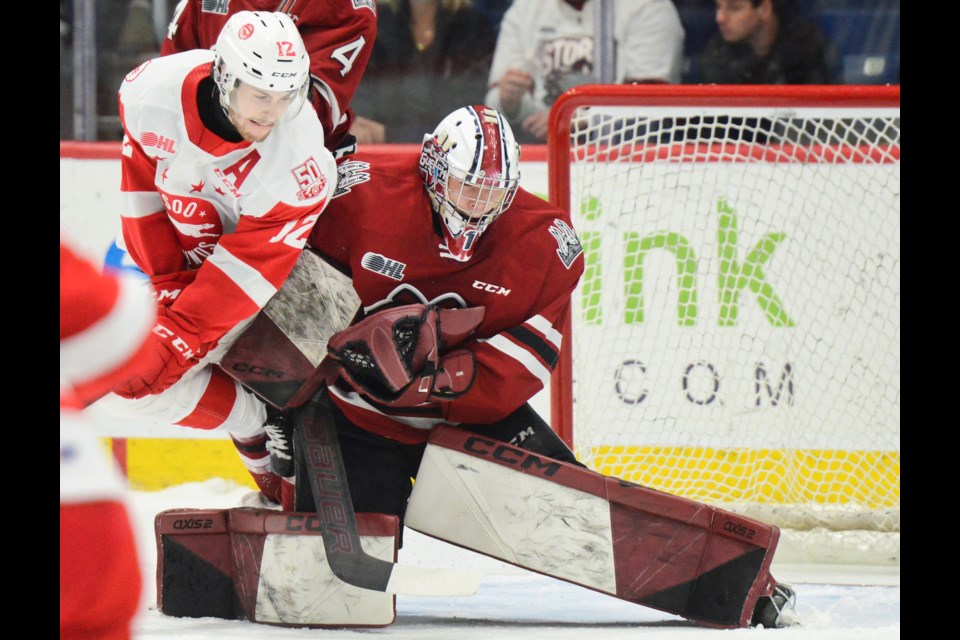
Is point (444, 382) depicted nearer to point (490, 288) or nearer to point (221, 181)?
point (490, 288)

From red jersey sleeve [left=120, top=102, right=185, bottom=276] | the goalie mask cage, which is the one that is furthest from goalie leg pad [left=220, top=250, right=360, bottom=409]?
the goalie mask cage

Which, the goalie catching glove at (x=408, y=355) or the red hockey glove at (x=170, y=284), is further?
the red hockey glove at (x=170, y=284)

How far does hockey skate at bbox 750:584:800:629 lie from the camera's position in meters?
2.30

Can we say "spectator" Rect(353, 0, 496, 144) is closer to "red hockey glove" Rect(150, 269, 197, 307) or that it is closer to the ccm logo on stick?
"red hockey glove" Rect(150, 269, 197, 307)

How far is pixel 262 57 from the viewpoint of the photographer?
2.09 m

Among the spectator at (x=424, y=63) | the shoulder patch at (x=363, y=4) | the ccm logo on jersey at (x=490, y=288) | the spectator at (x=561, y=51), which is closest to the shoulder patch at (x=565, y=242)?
the ccm logo on jersey at (x=490, y=288)

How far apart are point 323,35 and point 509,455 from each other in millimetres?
949

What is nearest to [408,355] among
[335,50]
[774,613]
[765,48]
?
[335,50]

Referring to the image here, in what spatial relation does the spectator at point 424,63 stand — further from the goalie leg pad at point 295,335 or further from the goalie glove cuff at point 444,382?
the goalie glove cuff at point 444,382

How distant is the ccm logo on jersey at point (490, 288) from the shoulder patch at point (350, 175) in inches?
11.3

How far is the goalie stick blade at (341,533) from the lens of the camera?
2.06 metres

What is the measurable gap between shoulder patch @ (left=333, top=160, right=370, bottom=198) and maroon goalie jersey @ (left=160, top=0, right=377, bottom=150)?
0.56ft

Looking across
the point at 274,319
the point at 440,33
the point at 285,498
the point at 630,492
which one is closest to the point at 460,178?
the point at 274,319
